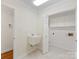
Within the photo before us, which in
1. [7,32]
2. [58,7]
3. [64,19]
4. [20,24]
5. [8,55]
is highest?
[58,7]

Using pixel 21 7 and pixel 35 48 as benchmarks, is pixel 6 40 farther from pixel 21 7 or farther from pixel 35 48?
pixel 35 48

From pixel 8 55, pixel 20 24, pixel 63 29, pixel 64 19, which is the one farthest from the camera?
pixel 63 29

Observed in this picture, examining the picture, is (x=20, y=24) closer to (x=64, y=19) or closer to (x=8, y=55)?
(x=8, y=55)

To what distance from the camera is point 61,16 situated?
4.25m

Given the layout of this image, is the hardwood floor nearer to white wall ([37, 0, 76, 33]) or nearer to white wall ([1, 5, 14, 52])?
white wall ([1, 5, 14, 52])

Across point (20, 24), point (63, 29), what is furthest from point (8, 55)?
point (63, 29)

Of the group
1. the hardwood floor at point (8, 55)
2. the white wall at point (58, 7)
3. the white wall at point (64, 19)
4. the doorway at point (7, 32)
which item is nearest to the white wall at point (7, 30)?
the doorway at point (7, 32)

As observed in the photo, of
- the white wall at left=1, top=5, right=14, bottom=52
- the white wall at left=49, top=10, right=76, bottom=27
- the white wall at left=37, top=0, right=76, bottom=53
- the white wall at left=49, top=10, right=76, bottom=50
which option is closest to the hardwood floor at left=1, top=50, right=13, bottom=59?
the white wall at left=1, top=5, right=14, bottom=52

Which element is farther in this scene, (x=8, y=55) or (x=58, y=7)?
(x=58, y=7)

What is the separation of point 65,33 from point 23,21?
2609 millimetres

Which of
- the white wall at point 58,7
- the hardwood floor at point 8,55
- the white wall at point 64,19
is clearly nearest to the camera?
the hardwood floor at point 8,55

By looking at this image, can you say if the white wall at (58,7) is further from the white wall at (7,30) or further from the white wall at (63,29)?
the white wall at (7,30)

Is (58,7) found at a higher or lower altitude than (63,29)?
higher

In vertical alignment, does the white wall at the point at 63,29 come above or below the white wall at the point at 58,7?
below
